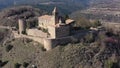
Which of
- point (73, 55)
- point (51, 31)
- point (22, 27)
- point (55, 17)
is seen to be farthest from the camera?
point (22, 27)

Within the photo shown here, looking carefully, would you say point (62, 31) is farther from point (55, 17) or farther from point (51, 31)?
point (55, 17)

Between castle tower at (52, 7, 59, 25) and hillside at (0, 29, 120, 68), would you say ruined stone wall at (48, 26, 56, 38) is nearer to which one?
castle tower at (52, 7, 59, 25)

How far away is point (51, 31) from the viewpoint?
64.2 meters

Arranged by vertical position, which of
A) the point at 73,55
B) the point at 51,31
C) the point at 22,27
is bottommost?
the point at 73,55

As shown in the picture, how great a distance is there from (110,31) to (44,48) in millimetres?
15564

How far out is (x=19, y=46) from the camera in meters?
69.7

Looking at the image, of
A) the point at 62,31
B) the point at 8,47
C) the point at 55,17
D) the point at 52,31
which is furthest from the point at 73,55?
the point at 8,47

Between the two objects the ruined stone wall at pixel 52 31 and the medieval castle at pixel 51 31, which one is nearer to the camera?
the medieval castle at pixel 51 31

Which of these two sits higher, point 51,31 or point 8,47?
point 51,31

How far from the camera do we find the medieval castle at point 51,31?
6303 cm

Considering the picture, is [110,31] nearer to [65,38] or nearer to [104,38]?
[104,38]

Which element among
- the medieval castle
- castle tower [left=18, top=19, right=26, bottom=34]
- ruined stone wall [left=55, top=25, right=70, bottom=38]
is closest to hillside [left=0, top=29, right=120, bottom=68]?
Result: the medieval castle

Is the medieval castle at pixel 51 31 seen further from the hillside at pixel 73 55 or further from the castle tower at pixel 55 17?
the hillside at pixel 73 55

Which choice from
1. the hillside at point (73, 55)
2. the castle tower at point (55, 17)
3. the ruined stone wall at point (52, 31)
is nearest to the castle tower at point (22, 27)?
the hillside at point (73, 55)
